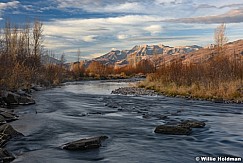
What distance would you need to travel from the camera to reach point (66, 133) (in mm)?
12203

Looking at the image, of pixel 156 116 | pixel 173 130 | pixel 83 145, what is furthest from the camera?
Result: pixel 156 116

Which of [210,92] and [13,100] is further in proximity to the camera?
[210,92]

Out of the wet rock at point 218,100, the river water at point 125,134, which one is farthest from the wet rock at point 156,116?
the wet rock at point 218,100

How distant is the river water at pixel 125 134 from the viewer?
9211 mm

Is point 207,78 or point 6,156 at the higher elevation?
point 207,78

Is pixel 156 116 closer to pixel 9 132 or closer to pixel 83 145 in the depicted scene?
pixel 83 145

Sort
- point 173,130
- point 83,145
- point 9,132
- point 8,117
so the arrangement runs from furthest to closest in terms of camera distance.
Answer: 1. point 8,117
2. point 173,130
3. point 9,132
4. point 83,145

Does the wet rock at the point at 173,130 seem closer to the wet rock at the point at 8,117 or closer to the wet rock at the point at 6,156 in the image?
the wet rock at the point at 6,156

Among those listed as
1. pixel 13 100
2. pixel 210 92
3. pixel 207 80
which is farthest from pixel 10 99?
pixel 207 80

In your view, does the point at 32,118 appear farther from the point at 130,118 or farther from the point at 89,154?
the point at 89,154

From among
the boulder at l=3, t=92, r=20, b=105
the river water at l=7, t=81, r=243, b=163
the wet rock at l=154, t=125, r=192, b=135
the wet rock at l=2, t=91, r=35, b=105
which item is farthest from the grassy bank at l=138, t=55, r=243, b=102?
the boulder at l=3, t=92, r=20, b=105

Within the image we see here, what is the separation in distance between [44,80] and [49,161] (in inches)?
1442

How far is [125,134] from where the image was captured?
12.1 metres

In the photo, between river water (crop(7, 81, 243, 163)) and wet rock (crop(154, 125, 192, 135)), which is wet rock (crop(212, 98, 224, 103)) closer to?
river water (crop(7, 81, 243, 163))
